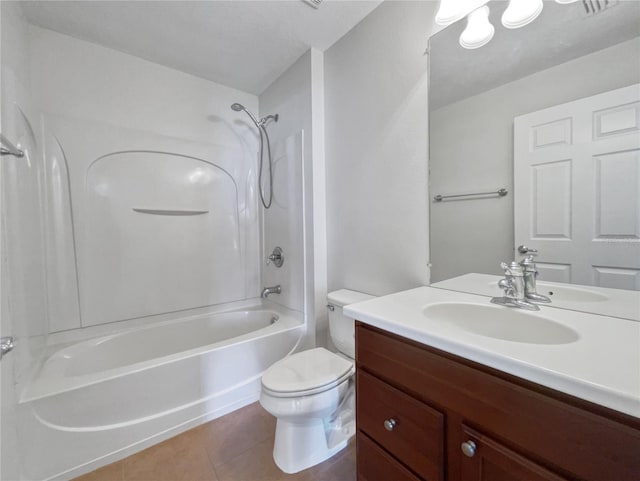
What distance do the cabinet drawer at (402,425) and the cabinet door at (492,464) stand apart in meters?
0.07

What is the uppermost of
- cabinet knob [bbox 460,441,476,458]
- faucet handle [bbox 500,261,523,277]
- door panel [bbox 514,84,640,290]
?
door panel [bbox 514,84,640,290]

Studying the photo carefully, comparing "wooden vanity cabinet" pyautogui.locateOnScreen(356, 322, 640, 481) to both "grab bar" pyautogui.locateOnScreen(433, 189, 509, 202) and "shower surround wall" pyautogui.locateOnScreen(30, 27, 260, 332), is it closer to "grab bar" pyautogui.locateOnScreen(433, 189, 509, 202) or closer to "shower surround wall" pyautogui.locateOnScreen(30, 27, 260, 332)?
"grab bar" pyautogui.locateOnScreen(433, 189, 509, 202)

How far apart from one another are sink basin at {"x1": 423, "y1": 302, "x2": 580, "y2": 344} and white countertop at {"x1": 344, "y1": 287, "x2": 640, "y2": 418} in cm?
3

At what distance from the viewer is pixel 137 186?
1.90 metres

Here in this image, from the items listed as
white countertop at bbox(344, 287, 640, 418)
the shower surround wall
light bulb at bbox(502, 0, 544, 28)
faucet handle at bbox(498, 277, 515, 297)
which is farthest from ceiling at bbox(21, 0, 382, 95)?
white countertop at bbox(344, 287, 640, 418)

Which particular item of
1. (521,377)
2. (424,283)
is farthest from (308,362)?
(521,377)

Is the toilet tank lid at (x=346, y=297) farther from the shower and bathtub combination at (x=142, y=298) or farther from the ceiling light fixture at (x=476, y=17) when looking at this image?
the ceiling light fixture at (x=476, y=17)

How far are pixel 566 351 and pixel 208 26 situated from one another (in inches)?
88.3

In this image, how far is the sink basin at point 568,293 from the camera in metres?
0.84

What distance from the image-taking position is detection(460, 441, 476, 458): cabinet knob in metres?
0.60

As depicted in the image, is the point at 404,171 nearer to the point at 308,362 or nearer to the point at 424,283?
the point at 424,283

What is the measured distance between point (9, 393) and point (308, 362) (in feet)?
4.03

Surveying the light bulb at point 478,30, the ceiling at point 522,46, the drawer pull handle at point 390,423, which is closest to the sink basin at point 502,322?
the drawer pull handle at point 390,423

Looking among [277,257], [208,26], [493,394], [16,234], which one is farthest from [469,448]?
[208,26]
